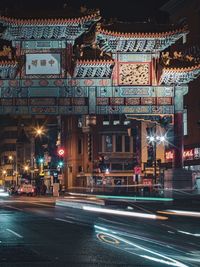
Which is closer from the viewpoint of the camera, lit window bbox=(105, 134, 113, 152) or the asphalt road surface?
the asphalt road surface

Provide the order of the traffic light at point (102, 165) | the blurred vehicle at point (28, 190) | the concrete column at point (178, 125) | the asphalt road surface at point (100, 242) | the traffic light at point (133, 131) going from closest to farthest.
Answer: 1. the asphalt road surface at point (100, 242)
2. the concrete column at point (178, 125)
3. the blurred vehicle at point (28, 190)
4. the traffic light at point (102, 165)
5. the traffic light at point (133, 131)

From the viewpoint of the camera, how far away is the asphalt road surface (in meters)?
14.5

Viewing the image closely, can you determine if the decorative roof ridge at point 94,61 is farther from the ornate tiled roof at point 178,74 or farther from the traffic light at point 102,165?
the traffic light at point 102,165

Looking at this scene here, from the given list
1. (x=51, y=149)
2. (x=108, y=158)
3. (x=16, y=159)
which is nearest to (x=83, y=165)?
(x=108, y=158)

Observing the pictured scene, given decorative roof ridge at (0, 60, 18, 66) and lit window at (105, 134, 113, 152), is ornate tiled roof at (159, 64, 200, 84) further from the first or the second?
lit window at (105, 134, 113, 152)

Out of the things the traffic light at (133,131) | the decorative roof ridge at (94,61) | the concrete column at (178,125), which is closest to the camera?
the decorative roof ridge at (94,61)

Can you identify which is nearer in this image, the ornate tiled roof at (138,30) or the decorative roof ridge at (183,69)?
the ornate tiled roof at (138,30)

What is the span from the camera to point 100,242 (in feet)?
60.4

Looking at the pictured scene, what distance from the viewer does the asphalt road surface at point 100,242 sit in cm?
1448

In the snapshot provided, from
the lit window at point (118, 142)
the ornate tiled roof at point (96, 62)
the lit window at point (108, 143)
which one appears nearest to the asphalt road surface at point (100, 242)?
the ornate tiled roof at point (96, 62)

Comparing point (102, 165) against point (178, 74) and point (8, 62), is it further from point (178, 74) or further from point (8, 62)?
point (8, 62)

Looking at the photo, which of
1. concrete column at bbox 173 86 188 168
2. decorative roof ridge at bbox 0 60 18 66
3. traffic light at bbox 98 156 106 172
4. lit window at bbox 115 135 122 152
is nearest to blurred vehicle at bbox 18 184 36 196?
traffic light at bbox 98 156 106 172

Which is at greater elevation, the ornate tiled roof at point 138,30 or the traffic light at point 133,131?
the ornate tiled roof at point 138,30

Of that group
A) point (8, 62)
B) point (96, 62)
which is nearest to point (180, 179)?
point (96, 62)
